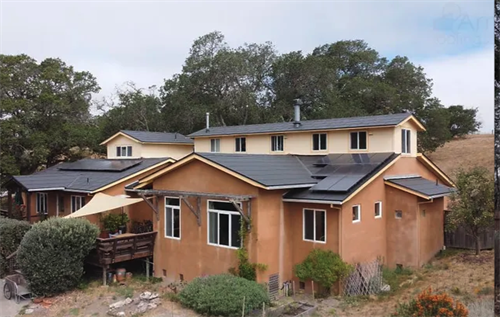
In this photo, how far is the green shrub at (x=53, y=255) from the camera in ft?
45.4

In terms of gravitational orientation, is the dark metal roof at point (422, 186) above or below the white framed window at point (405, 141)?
below

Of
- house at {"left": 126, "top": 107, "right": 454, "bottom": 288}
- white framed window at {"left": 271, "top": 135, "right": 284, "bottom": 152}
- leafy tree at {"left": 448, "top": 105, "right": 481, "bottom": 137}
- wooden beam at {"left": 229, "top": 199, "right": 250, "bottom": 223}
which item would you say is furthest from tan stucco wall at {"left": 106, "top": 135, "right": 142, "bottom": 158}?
leafy tree at {"left": 448, "top": 105, "right": 481, "bottom": 137}

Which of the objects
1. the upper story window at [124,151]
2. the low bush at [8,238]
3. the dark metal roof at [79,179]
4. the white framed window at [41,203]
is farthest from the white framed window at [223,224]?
the upper story window at [124,151]

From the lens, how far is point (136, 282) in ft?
50.1

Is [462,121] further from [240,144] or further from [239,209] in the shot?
[239,209]

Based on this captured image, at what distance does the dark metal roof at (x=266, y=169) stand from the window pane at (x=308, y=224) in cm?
97

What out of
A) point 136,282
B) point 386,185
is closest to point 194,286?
point 136,282

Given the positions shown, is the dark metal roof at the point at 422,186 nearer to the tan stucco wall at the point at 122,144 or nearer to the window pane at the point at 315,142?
the window pane at the point at 315,142

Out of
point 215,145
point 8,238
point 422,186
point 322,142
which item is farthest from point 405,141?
point 8,238

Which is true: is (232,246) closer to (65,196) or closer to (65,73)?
(65,196)

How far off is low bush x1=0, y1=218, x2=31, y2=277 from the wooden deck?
3.42m

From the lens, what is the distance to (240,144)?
2286 cm

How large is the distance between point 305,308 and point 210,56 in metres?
35.6

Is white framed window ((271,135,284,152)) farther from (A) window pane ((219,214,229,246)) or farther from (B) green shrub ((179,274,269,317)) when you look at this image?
(B) green shrub ((179,274,269,317))
